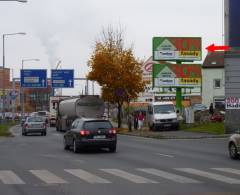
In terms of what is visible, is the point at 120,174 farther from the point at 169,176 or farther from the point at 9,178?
the point at 9,178

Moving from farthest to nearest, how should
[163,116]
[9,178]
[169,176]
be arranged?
[163,116]
[169,176]
[9,178]

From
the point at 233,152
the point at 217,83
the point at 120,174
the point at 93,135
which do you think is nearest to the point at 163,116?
the point at 93,135

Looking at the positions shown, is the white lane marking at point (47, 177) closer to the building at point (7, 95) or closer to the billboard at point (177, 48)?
the billboard at point (177, 48)

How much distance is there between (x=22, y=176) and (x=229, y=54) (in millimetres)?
28219

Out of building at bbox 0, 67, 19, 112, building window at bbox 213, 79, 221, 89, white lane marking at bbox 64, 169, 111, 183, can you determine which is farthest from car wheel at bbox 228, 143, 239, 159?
building window at bbox 213, 79, 221, 89

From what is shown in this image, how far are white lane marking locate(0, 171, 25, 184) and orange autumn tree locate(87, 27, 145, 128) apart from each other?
1563 inches

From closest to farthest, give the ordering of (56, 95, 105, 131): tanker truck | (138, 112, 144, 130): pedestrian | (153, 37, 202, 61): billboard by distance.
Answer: (56, 95, 105, 131): tanker truck < (153, 37, 202, 61): billboard < (138, 112, 144, 130): pedestrian

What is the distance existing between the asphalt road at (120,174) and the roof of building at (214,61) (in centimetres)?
6798

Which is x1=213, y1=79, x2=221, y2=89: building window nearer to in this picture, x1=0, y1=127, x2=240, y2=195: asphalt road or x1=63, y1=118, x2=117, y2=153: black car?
x1=63, y1=118, x2=117, y2=153: black car

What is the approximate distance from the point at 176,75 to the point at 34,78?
18951 millimetres

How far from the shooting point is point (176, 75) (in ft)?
188

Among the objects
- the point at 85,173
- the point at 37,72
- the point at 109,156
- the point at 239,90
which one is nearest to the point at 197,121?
the point at 239,90

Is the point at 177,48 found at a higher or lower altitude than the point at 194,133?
higher

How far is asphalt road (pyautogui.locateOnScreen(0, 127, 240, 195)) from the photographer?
14414 millimetres
